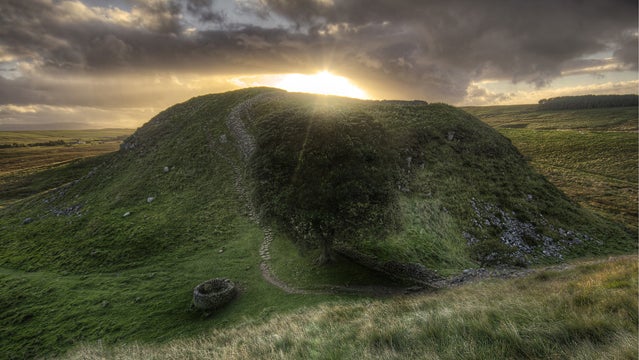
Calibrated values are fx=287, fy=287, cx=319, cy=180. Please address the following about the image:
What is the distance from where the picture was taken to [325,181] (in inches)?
800

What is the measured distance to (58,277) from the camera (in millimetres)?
24500

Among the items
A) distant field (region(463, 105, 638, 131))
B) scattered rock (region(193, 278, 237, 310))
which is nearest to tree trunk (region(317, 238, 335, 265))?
scattered rock (region(193, 278, 237, 310))

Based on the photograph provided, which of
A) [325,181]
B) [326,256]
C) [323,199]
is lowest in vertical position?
[326,256]

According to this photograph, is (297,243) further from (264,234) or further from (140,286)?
(140,286)

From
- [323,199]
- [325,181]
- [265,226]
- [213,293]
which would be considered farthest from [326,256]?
[213,293]

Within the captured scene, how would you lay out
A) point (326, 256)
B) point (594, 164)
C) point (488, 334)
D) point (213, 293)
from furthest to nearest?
point (594, 164)
point (326, 256)
point (213, 293)
point (488, 334)

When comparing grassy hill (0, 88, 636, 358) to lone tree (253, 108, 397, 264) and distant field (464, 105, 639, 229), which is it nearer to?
lone tree (253, 108, 397, 264)

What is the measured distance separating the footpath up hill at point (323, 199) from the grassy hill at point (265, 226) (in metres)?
0.16

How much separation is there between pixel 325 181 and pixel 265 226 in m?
6.90

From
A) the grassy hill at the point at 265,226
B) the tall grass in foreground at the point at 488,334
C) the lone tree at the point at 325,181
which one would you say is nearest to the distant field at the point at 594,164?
the grassy hill at the point at 265,226

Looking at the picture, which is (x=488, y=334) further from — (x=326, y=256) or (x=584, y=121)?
(x=584, y=121)

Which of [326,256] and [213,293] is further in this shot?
[326,256]

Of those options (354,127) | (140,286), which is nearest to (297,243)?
(354,127)

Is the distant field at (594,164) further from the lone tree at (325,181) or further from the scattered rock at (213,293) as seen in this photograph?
the scattered rock at (213,293)
